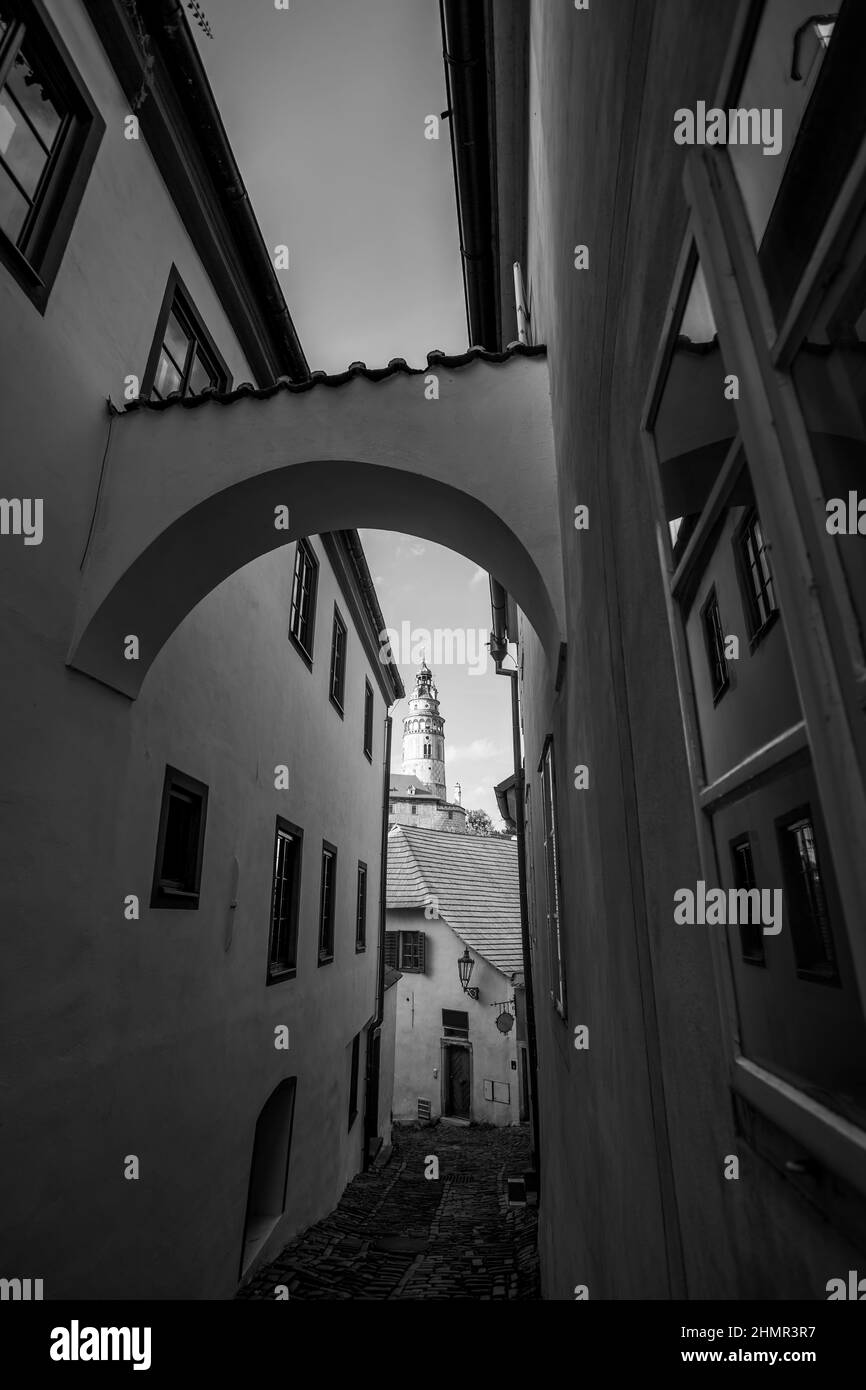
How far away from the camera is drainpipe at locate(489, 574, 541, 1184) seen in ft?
34.0

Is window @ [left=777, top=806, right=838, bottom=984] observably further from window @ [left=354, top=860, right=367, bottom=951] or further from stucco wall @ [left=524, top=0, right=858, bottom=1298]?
window @ [left=354, top=860, right=367, bottom=951]

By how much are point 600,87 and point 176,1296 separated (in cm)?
761

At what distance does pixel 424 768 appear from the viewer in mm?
77562

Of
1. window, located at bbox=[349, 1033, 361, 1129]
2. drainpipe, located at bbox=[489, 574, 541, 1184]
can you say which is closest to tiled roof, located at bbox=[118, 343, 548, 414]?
drainpipe, located at bbox=[489, 574, 541, 1184]

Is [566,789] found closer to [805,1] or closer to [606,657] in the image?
[606,657]

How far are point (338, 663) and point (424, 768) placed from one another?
216 ft

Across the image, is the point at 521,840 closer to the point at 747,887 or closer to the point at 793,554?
the point at 747,887

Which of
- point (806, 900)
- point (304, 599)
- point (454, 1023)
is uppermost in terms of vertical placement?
point (304, 599)

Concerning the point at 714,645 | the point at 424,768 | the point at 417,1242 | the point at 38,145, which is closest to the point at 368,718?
the point at 417,1242

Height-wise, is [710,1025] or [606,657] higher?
[606,657]

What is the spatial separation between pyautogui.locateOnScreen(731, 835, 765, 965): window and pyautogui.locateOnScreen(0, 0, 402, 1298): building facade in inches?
146
